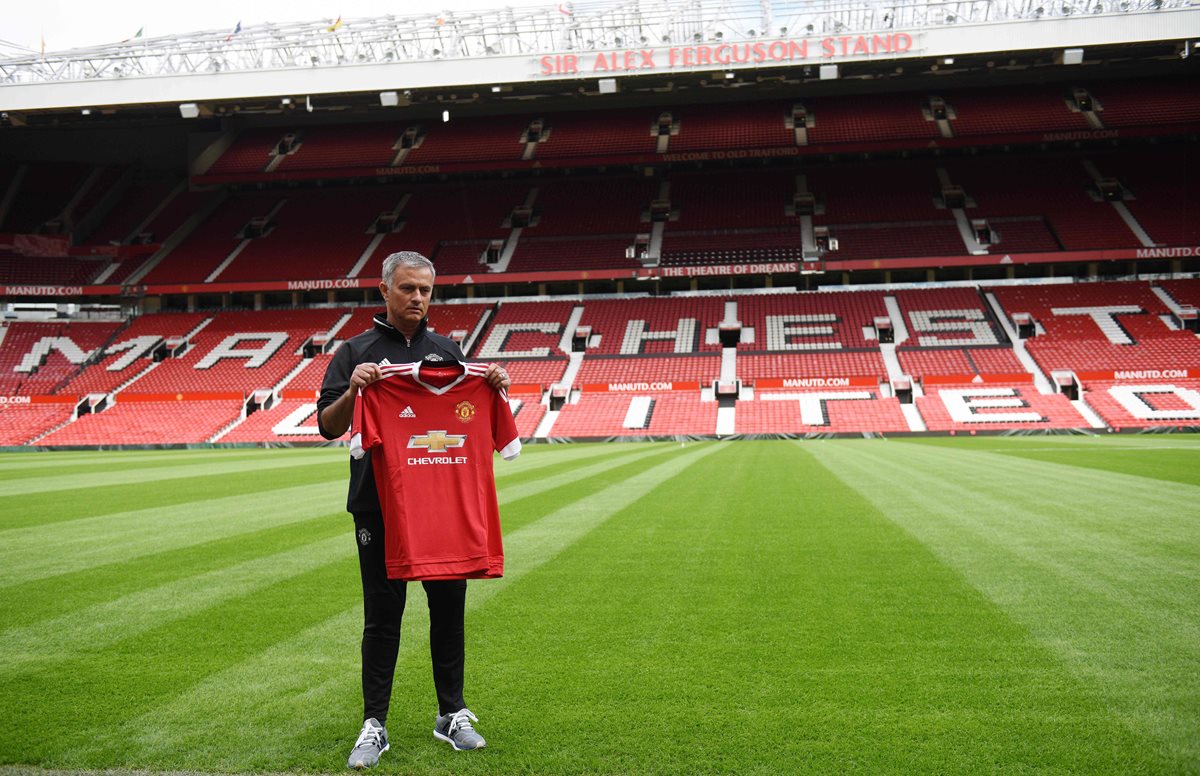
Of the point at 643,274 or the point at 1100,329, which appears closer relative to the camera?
the point at 1100,329

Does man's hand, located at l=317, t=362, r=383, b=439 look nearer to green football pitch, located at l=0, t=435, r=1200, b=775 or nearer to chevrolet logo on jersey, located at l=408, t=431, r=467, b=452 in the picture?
chevrolet logo on jersey, located at l=408, t=431, r=467, b=452

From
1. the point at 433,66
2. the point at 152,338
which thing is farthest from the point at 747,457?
the point at 152,338

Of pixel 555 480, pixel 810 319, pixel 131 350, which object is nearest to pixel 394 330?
pixel 555 480

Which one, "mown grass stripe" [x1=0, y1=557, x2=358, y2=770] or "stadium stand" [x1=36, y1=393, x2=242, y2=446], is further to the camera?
"stadium stand" [x1=36, y1=393, x2=242, y2=446]

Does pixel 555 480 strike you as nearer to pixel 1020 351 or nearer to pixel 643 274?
pixel 643 274

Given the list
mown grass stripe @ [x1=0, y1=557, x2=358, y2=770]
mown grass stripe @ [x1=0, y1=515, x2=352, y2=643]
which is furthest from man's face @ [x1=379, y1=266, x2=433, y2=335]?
mown grass stripe @ [x1=0, y1=515, x2=352, y2=643]

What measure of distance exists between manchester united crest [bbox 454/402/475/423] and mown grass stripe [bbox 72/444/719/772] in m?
1.39

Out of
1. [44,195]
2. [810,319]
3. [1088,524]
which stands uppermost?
[44,195]

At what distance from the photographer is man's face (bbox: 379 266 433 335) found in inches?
154

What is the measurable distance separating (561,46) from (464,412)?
36.3m

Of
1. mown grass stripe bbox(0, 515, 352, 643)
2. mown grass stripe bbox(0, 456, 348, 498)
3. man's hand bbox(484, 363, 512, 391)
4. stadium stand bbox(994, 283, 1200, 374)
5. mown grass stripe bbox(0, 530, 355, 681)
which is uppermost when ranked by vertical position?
stadium stand bbox(994, 283, 1200, 374)

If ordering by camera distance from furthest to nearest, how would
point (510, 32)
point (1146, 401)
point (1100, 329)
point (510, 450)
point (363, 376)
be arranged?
1. point (1100, 329)
2. point (510, 32)
3. point (1146, 401)
4. point (510, 450)
5. point (363, 376)

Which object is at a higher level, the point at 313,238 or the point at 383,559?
the point at 313,238

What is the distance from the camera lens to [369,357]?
13.2 ft
